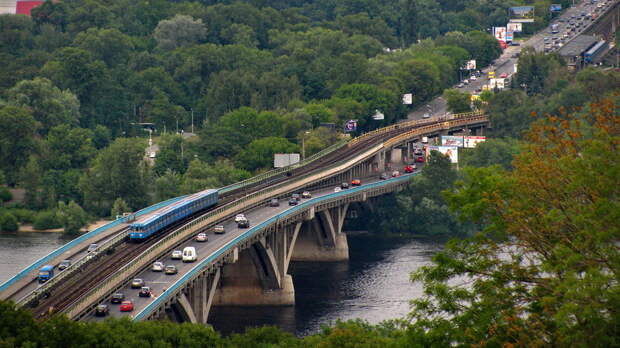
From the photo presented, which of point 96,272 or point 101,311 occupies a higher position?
point 96,272

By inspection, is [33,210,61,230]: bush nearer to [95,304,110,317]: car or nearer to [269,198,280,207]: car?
[269,198,280,207]: car

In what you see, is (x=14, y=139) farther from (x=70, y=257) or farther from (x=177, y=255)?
(x=70, y=257)

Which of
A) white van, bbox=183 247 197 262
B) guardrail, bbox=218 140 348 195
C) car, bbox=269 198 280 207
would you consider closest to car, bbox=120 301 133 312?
white van, bbox=183 247 197 262

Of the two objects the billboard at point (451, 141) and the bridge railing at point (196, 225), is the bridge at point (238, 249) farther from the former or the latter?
the billboard at point (451, 141)

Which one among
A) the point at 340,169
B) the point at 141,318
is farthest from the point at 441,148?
the point at 141,318

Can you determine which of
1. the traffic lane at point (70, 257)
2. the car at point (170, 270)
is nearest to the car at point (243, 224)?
the traffic lane at point (70, 257)

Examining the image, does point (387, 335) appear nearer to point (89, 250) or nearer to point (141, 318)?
point (141, 318)

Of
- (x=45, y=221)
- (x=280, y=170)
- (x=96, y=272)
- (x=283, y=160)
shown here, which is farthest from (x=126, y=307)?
(x=283, y=160)
